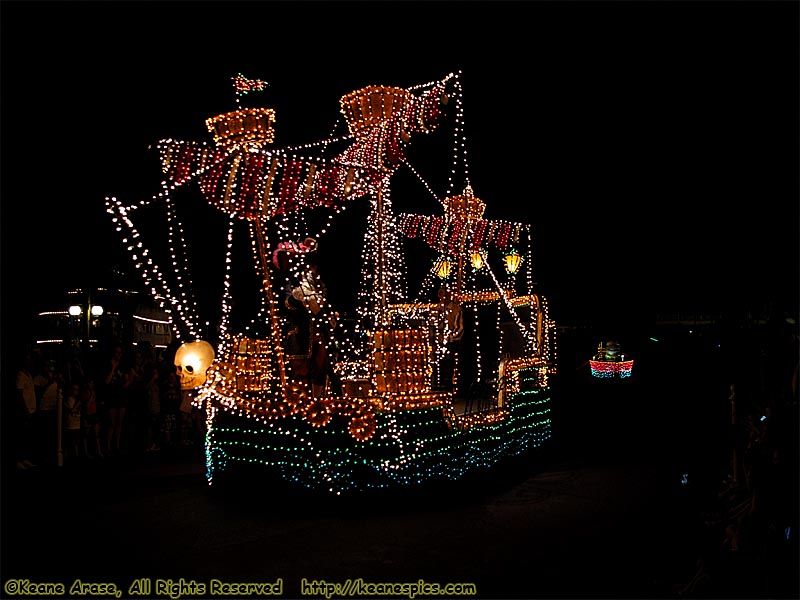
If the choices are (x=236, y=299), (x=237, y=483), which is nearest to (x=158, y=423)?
(x=236, y=299)

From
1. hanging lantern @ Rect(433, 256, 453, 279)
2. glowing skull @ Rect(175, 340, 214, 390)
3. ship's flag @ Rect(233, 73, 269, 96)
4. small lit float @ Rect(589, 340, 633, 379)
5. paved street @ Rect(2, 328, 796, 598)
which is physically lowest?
paved street @ Rect(2, 328, 796, 598)

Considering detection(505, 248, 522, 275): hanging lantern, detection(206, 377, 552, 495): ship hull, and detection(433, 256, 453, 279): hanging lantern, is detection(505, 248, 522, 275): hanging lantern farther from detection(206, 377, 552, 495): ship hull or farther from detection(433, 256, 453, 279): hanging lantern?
detection(206, 377, 552, 495): ship hull

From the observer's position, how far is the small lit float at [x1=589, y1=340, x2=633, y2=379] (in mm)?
17297

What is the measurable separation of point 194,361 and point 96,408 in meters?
3.46

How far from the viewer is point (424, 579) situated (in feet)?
15.5

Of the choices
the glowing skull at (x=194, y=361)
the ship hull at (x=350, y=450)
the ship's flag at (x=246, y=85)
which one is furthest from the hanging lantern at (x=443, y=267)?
the glowing skull at (x=194, y=361)

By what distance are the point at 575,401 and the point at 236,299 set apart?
6.20 metres

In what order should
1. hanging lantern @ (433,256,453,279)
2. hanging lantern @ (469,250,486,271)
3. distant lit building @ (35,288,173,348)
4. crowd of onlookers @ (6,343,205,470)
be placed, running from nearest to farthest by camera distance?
crowd of onlookers @ (6,343,205,470) < hanging lantern @ (469,250,486,271) < hanging lantern @ (433,256,453,279) < distant lit building @ (35,288,173,348)

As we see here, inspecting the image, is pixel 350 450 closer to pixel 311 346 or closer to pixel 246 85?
pixel 311 346

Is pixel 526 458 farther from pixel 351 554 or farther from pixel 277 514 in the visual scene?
pixel 351 554

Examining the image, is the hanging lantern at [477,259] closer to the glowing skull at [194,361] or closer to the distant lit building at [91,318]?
the glowing skull at [194,361]

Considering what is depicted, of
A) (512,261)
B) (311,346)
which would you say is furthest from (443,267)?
(311,346)

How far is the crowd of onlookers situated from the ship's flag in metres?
3.94

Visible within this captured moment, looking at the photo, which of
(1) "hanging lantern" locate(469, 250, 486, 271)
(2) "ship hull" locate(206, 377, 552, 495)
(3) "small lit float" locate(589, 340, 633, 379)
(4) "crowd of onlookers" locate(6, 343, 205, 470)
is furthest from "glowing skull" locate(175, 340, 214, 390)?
(3) "small lit float" locate(589, 340, 633, 379)
